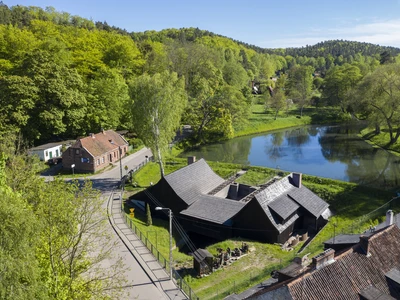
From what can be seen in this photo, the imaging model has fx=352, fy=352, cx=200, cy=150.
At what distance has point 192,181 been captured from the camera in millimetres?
33062

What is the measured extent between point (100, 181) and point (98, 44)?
4543cm

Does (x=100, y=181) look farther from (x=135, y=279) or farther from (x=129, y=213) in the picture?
(x=135, y=279)

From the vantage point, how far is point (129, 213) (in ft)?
105

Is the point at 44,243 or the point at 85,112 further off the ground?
the point at 85,112

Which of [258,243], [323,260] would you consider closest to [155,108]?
[258,243]

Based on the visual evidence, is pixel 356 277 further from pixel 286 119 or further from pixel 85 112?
pixel 286 119

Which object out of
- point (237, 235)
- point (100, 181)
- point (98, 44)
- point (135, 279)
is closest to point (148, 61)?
point (98, 44)

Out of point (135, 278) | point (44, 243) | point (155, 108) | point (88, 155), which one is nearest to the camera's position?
point (44, 243)

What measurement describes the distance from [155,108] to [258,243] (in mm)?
17818

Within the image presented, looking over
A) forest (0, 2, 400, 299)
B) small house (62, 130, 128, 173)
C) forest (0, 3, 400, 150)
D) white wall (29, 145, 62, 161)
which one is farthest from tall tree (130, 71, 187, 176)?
white wall (29, 145, 62, 161)

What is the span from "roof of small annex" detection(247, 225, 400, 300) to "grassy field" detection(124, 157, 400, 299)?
6089mm

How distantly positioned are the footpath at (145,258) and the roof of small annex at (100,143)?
14.2 meters

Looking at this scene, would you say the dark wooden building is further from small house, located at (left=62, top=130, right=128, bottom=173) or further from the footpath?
small house, located at (left=62, top=130, right=128, bottom=173)

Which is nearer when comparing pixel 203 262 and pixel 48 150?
pixel 203 262
